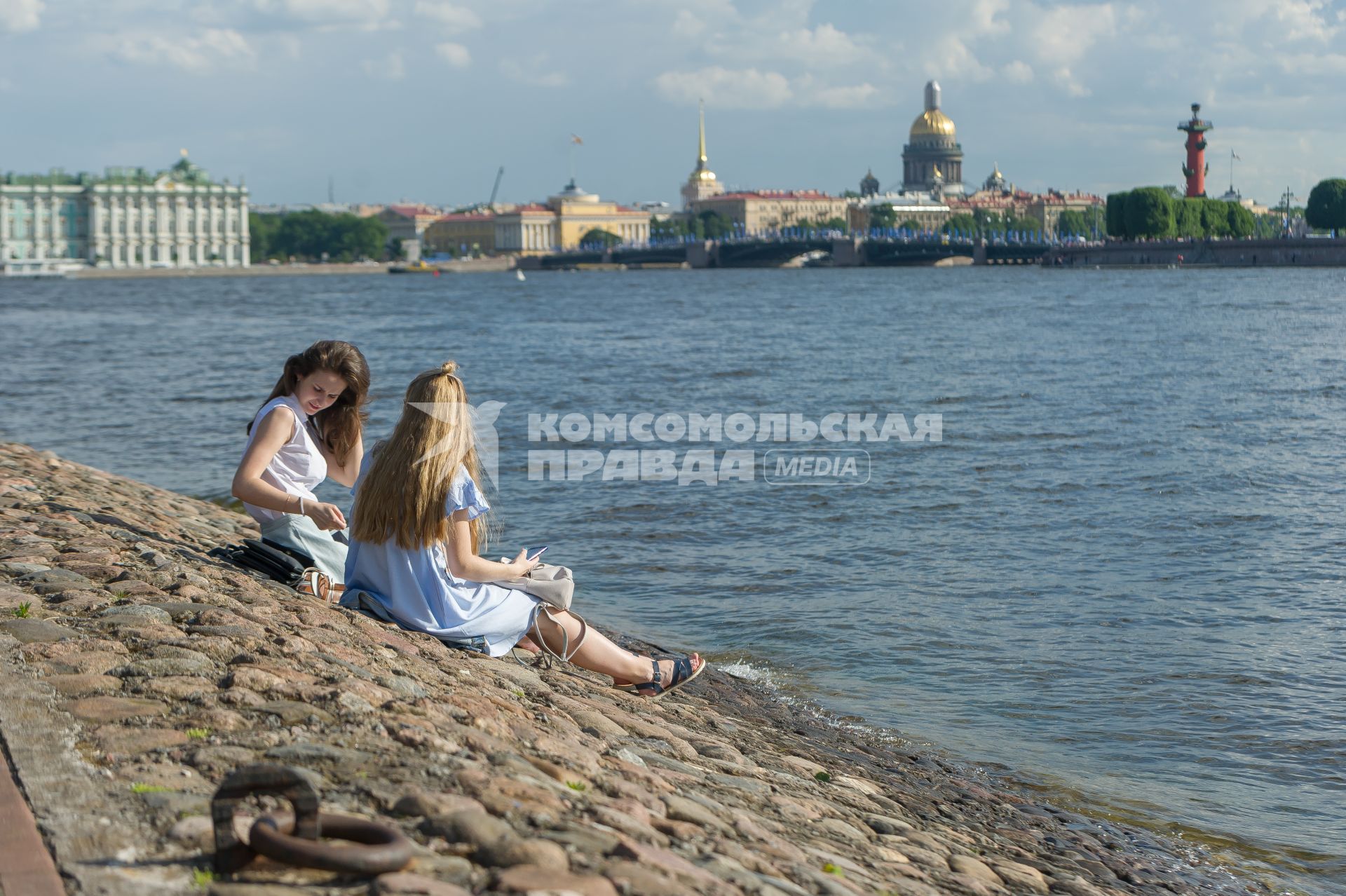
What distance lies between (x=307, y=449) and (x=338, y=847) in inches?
100

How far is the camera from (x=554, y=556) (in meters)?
8.38

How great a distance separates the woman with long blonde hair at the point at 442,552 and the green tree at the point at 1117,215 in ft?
247

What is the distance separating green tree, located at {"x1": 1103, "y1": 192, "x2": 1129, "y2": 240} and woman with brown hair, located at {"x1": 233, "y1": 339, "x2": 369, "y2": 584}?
246 feet

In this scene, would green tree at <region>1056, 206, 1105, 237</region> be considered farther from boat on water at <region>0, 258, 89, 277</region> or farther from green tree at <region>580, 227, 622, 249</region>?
boat on water at <region>0, 258, 89, 277</region>

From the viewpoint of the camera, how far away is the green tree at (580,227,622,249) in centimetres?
11722

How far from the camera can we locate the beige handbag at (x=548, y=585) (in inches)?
158

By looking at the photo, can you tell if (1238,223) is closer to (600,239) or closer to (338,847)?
(600,239)

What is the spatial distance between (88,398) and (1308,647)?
52.3 feet

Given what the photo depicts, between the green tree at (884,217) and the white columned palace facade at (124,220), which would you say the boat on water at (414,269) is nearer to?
the white columned palace facade at (124,220)

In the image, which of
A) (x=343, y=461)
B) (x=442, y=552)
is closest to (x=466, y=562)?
(x=442, y=552)

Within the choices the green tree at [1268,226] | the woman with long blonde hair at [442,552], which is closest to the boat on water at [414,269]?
the green tree at [1268,226]

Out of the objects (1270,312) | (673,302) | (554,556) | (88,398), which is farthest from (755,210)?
(554,556)

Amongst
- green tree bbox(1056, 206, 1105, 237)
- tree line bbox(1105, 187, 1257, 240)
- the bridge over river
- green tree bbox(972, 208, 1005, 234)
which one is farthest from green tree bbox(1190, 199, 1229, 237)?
green tree bbox(1056, 206, 1105, 237)

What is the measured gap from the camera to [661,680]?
4.32m
